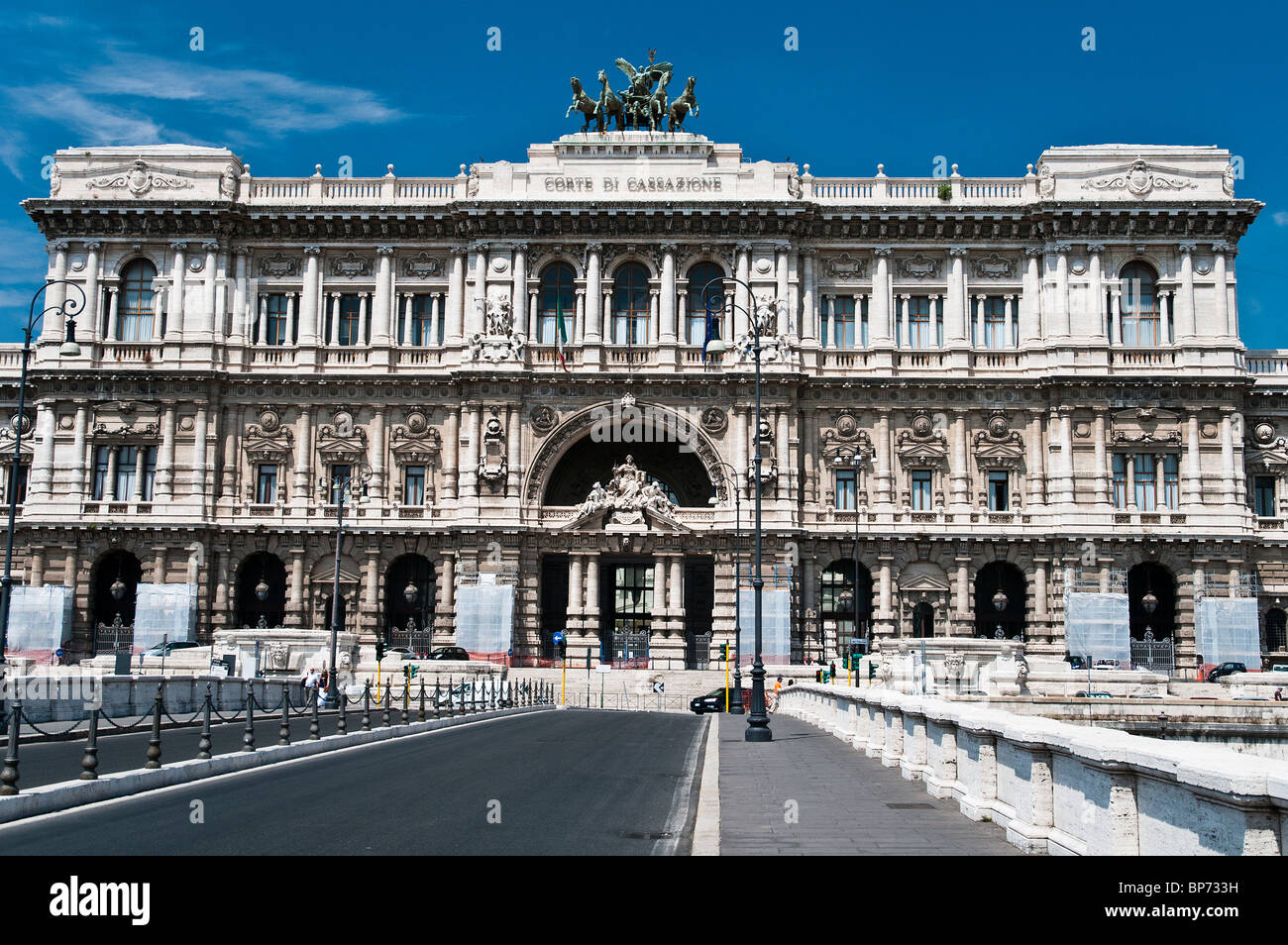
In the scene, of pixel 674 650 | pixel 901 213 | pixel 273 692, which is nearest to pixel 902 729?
pixel 273 692

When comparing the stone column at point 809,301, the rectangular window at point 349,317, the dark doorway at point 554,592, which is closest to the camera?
the dark doorway at point 554,592

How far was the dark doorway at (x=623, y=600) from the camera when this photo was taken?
65.7 meters

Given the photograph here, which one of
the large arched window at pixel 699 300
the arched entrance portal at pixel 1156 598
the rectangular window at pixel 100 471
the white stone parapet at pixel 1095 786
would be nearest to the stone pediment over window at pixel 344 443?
the rectangular window at pixel 100 471

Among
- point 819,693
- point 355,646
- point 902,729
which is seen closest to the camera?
point 902,729

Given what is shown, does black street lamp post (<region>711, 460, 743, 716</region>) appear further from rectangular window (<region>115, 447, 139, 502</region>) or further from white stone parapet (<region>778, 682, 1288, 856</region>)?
white stone parapet (<region>778, 682, 1288, 856</region>)

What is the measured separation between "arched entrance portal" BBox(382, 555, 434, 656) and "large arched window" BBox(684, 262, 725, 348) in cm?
1723

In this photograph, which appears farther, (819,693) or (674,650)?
(674,650)

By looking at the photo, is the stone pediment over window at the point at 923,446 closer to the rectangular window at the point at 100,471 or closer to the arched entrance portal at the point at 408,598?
the arched entrance portal at the point at 408,598

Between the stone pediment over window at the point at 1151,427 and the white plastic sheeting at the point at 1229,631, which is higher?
the stone pediment over window at the point at 1151,427

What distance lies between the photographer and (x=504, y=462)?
66.2 meters

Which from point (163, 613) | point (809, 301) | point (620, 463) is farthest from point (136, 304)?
point (809, 301)

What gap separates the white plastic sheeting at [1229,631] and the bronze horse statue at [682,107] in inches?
1346
